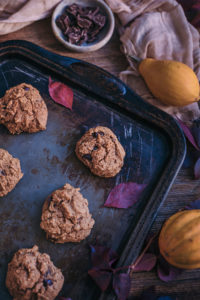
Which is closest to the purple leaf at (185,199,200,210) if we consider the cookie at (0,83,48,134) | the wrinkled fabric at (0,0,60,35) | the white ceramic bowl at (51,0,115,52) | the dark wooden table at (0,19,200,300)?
the dark wooden table at (0,19,200,300)

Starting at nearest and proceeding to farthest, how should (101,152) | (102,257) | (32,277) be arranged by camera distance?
(32,277)
(102,257)
(101,152)

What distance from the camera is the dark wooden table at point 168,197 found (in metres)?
1.69

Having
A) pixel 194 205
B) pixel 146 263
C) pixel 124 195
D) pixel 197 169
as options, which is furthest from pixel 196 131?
pixel 146 263

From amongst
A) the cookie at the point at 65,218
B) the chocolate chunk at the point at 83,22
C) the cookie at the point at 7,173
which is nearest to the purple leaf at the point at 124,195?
the cookie at the point at 65,218

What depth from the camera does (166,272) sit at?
166 cm

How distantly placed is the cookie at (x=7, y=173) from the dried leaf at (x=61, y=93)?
17.2 inches

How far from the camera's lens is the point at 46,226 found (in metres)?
1.56

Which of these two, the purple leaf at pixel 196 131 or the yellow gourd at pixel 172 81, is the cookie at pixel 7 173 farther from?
the purple leaf at pixel 196 131

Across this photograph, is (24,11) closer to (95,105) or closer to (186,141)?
(95,105)

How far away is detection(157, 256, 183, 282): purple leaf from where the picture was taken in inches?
65.2

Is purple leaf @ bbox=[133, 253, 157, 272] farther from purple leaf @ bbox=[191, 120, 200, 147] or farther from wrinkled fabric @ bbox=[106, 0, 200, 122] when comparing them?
wrinkled fabric @ bbox=[106, 0, 200, 122]

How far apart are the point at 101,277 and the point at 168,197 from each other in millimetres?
609

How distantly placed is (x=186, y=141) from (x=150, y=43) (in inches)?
25.5

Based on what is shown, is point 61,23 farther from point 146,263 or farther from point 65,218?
point 146,263
